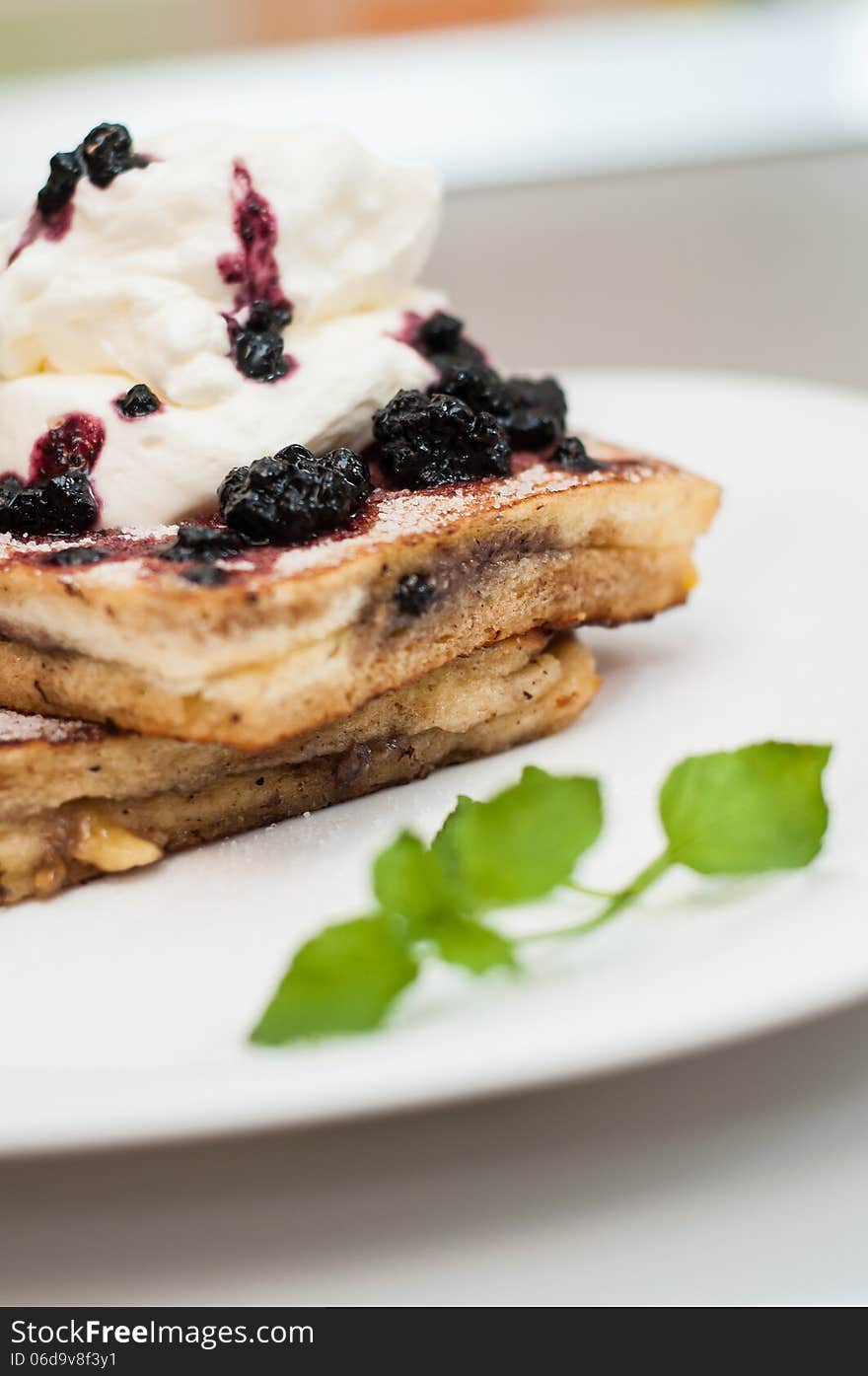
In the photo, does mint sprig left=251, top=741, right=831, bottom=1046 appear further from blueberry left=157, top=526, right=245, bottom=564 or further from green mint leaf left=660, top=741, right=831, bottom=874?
blueberry left=157, top=526, right=245, bottom=564

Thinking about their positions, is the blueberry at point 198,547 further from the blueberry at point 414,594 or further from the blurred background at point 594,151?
the blurred background at point 594,151

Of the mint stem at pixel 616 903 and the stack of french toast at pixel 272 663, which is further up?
the stack of french toast at pixel 272 663

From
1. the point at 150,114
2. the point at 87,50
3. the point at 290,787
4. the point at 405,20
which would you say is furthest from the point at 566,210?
the point at 290,787

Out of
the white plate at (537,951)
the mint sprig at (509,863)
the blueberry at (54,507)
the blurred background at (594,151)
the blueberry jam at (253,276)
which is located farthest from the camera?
the blurred background at (594,151)

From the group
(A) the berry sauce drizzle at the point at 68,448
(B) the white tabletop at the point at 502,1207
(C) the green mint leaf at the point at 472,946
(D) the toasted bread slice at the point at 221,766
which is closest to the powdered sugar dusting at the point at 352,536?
(A) the berry sauce drizzle at the point at 68,448

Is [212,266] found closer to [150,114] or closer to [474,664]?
[474,664]

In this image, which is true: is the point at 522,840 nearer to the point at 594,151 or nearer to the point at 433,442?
the point at 433,442

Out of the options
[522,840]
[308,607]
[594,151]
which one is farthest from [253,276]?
[594,151]
